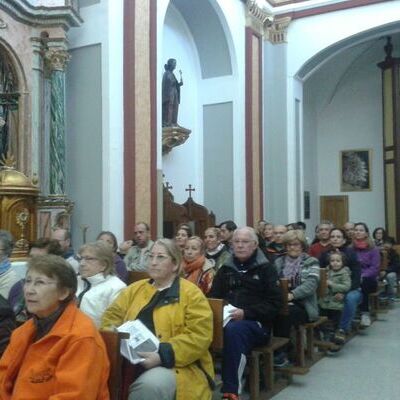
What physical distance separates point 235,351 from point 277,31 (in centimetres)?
997

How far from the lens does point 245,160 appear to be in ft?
37.7

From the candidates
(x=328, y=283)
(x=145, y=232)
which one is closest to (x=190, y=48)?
(x=145, y=232)

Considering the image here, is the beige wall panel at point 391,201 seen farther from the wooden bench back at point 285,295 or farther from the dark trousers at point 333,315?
the wooden bench back at point 285,295

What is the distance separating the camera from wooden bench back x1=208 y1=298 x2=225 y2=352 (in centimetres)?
338

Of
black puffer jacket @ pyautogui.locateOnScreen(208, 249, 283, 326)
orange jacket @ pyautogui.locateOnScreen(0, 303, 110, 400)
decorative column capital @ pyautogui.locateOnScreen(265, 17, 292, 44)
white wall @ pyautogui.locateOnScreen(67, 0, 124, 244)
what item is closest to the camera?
orange jacket @ pyautogui.locateOnScreen(0, 303, 110, 400)

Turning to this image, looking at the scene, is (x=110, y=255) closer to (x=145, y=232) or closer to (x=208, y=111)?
(x=145, y=232)

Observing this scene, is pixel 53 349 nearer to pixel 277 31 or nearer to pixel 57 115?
pixel 57 115

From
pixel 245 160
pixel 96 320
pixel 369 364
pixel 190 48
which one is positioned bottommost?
pixel 369 364

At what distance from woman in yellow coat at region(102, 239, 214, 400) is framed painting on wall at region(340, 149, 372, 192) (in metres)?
13.0

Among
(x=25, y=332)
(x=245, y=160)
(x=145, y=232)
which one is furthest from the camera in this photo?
(x=245, y=160)

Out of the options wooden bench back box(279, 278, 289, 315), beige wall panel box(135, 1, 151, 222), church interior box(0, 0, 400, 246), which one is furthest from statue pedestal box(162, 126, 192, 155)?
wooden bench back box(279, 278, 289, 315)

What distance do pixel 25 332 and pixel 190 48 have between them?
33.1 ft

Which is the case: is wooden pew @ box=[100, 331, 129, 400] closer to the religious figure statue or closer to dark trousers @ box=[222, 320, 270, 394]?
dark trousers @ box=[222, 320, 270, 394]

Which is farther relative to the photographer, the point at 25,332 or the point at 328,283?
the point at 328,283
